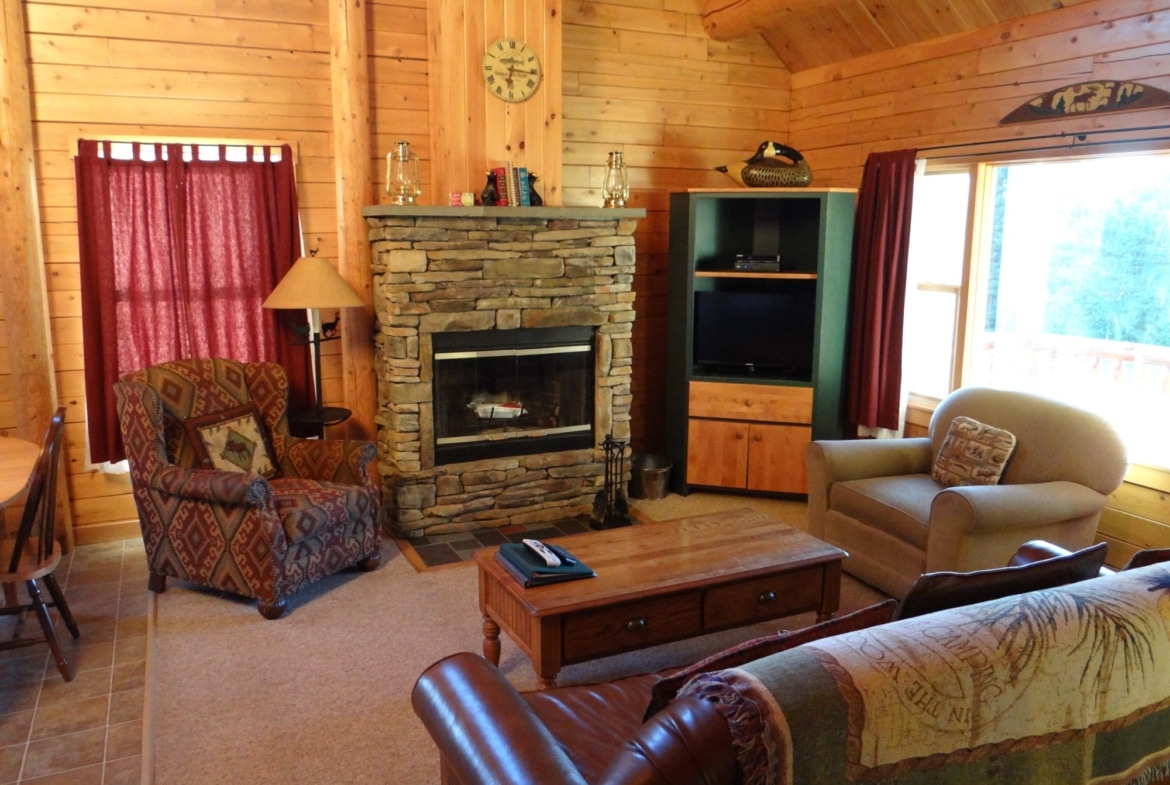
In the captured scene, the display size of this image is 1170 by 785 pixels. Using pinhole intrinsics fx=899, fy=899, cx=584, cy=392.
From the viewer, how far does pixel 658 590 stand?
2793 mm

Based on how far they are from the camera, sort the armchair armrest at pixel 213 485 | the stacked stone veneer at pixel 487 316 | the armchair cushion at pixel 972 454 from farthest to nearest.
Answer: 1. the stacked stone veneer at pixel 487 316
2. the armchair cushion at pixel 972 454
3. the armchair armrest at pixel 213 485

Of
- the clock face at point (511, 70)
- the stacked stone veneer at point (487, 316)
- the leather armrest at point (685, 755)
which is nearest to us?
the leather armrest at point (685, 755)

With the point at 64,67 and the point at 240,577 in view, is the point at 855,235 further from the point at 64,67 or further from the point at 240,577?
the point at 64,67

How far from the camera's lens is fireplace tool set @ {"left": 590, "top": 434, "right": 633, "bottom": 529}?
4777 mm

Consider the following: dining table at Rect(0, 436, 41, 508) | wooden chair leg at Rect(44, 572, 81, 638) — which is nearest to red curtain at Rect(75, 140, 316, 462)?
dining table at Rect(0, 436, 41, 508)

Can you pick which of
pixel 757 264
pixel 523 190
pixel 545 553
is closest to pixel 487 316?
pixel 523 190

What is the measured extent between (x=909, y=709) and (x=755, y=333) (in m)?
3.98

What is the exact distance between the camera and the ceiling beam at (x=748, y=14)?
4.71 metres

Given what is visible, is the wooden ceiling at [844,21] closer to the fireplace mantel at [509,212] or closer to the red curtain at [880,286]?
the red curtain at [880,286]

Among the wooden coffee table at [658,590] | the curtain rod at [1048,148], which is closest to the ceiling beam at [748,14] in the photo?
the curtain rod at [1048,148]

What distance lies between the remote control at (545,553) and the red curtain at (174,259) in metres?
2.20

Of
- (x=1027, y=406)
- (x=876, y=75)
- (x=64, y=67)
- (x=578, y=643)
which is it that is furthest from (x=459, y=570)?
(x=876, y=75)

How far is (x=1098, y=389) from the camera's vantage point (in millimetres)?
4105

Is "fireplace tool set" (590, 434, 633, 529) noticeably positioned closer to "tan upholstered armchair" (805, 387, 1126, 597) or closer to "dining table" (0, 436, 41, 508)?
"tan upholstered armchair" (805, 387, 1126, 597)
